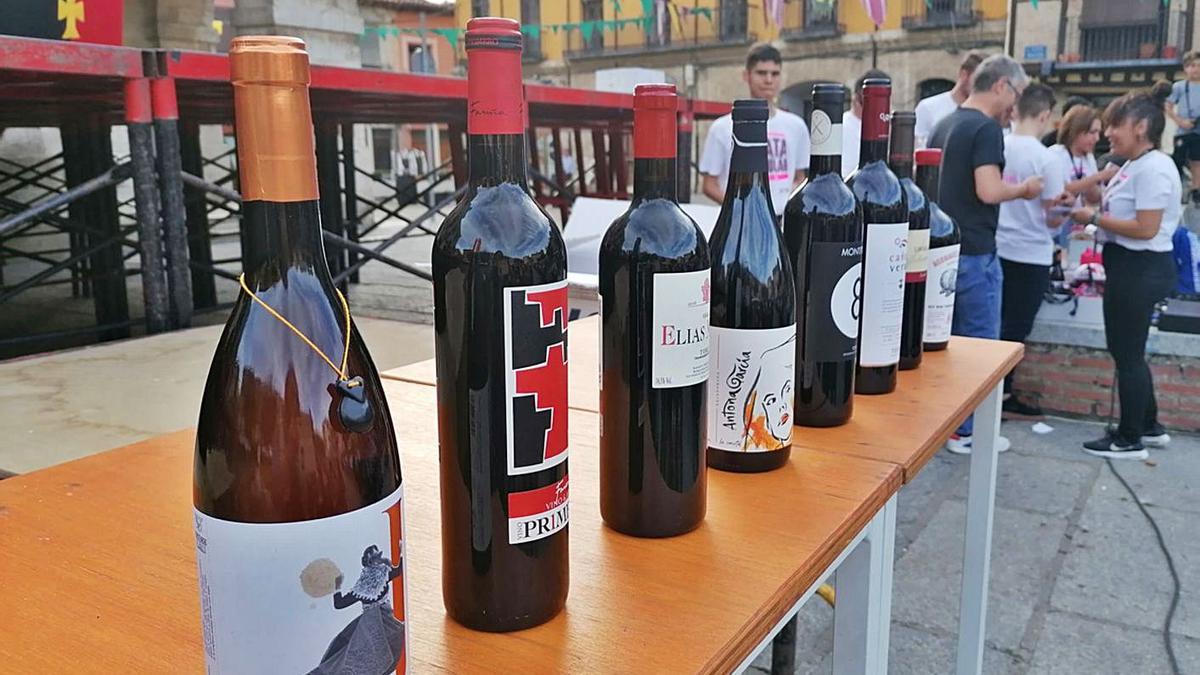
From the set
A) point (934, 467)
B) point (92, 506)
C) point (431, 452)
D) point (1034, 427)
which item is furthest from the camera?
point (1034, 427)

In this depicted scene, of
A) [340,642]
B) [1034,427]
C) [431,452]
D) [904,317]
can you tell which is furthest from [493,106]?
[1034,427]

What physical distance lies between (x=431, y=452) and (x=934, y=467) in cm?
302

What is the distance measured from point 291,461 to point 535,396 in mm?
182

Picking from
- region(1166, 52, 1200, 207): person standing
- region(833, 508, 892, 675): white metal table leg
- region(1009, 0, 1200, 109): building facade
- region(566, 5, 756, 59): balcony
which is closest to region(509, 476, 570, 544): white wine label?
region(833, 508, 892, 675): white metal table leg

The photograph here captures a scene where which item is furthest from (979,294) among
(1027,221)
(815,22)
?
(815,22)

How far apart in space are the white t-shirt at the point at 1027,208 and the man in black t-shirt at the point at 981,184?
0.47ft

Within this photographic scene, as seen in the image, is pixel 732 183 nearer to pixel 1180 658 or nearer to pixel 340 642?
pixel 340 642

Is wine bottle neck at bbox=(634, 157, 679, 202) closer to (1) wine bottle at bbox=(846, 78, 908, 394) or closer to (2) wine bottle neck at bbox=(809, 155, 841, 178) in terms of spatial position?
(2) wine bottle neck at bbox=(809, 155, 841, 178)

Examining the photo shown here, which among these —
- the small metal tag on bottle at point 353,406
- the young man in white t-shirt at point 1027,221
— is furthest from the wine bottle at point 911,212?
the young man in white t-shirt at point 1027,221

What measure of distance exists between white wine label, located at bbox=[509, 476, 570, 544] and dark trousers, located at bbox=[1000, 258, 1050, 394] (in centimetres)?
388

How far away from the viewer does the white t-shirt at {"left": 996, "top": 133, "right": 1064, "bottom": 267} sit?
3840 mm

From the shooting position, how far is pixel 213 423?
23.5 inches

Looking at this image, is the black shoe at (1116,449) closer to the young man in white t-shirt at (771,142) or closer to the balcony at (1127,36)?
the young man in white t-shirt at (771,142)

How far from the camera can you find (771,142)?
4.25m
